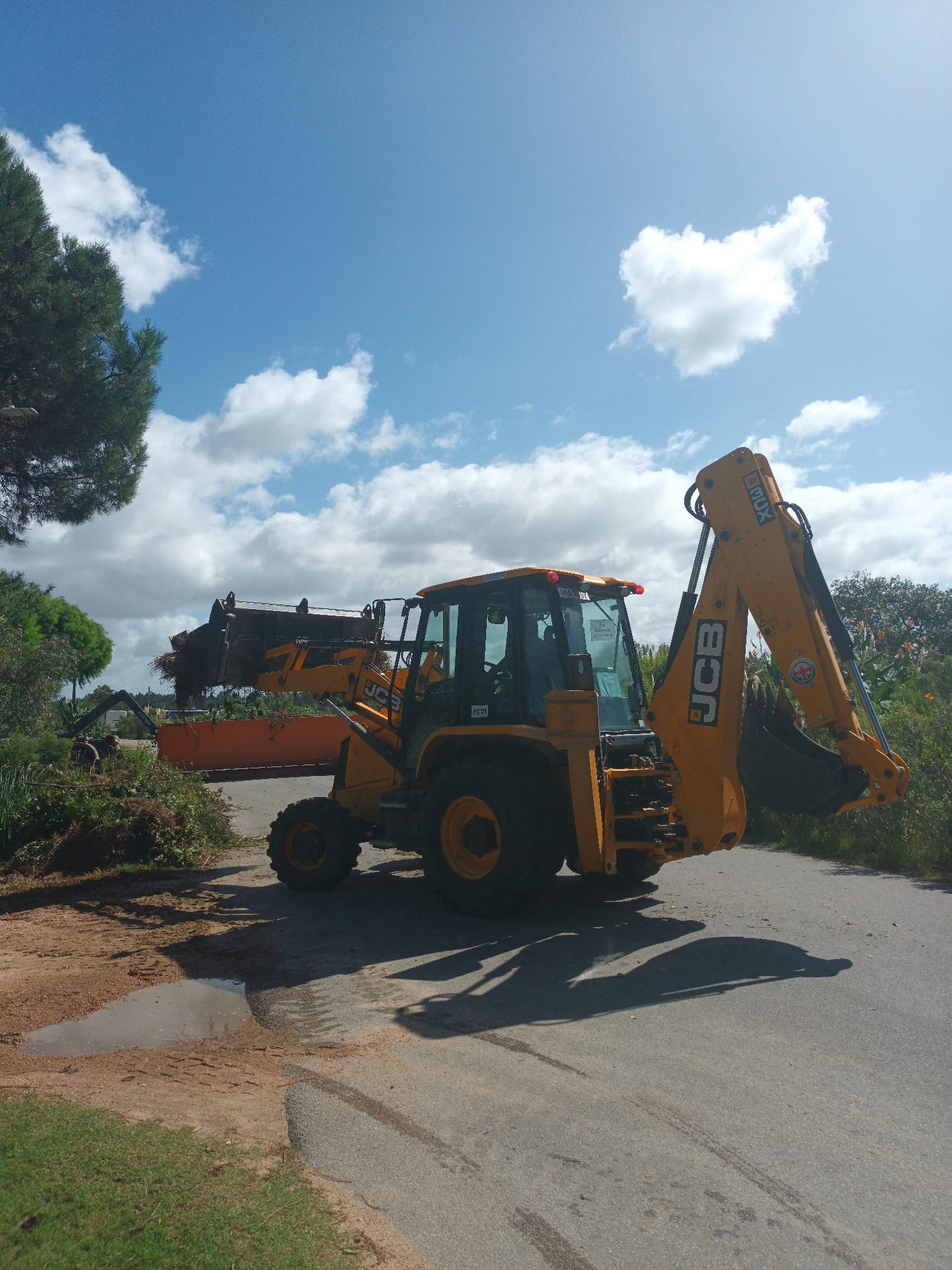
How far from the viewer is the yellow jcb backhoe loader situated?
7168 mm

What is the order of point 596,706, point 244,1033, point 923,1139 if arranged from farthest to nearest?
point 596,706 < point 244,1033 < point 923,1139

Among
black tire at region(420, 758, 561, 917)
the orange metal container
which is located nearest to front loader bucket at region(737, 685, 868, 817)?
black tire at region(420, 758, 561, 917)

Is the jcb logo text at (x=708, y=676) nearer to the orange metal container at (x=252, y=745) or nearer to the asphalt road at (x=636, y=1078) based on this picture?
the asphalt road at (x=636, y=1078)

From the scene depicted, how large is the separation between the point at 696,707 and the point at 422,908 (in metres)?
3.23

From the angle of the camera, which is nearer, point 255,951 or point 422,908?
point 255,951

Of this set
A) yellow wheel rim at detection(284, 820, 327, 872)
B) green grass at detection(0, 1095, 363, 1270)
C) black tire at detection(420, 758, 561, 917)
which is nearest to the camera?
green grass at detection(0, 1095, 363, 1270)

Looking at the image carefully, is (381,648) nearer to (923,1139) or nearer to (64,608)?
(923,1139)

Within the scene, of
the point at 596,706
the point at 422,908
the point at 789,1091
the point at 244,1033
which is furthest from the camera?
the point at 422,908

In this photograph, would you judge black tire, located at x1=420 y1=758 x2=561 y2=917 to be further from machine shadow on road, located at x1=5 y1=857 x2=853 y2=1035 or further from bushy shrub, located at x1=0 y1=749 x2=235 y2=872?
bushy shrub, located at x1=0 y1=749 x2=235 y2=872

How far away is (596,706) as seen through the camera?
23.5ft

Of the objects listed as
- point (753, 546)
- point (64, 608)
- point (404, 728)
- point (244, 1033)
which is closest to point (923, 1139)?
point (244, 1033)

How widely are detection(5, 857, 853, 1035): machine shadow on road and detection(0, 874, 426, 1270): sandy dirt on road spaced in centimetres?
6

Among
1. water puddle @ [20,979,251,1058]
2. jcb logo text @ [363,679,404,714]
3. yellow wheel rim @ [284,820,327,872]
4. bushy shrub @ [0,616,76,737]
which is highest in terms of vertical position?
bushy shrub @ [0,616,76,737]

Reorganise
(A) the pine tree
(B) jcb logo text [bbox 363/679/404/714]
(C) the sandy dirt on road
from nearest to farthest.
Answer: (C) the sandy dirt on road, (B) jcb logo text [bbox 363/679/404/714], (A) the pine tree
